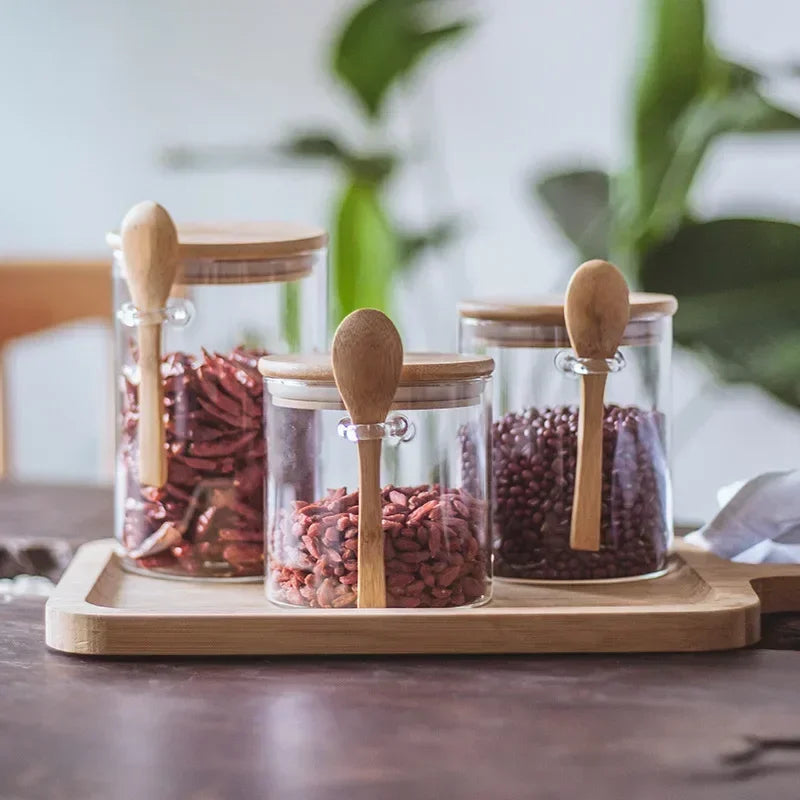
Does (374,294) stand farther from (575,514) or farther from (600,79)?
(575,514)

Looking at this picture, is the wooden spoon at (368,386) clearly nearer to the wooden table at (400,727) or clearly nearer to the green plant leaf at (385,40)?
the wooden table at (400,727)

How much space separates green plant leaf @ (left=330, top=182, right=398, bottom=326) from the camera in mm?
2193

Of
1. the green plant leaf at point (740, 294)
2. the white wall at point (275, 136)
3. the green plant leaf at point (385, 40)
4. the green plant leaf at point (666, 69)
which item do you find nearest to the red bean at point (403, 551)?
the green plant leaf at point (740, 294)

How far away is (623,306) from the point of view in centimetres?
92

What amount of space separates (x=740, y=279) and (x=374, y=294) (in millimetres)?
600

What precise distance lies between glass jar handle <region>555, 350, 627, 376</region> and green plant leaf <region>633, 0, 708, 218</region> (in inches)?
43.7

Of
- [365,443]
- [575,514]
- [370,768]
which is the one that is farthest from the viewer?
[575,514]

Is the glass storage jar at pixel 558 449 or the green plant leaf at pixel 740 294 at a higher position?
the green plant leaf at pixel 740 294

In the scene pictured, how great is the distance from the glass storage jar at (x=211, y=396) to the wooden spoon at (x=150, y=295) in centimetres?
1

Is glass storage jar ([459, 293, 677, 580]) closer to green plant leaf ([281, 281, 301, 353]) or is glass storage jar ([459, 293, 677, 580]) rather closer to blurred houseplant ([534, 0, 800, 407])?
green plant leaf ([281, 281, 301, 353])

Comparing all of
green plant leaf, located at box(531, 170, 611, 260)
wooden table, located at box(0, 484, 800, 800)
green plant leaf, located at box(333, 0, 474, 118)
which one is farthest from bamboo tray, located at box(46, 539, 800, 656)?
green plant leaf, located at box(333, 0, 474, 118)

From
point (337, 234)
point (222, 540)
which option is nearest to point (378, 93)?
point (337, 234)

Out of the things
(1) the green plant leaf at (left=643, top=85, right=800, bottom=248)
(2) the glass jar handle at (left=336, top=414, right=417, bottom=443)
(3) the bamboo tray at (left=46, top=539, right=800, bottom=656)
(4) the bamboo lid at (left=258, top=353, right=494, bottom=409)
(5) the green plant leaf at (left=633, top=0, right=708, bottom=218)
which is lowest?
(3) the bamboo tray at (left=46, top=539, right=800, bottom=656)

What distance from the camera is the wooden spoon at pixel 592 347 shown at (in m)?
0.90
